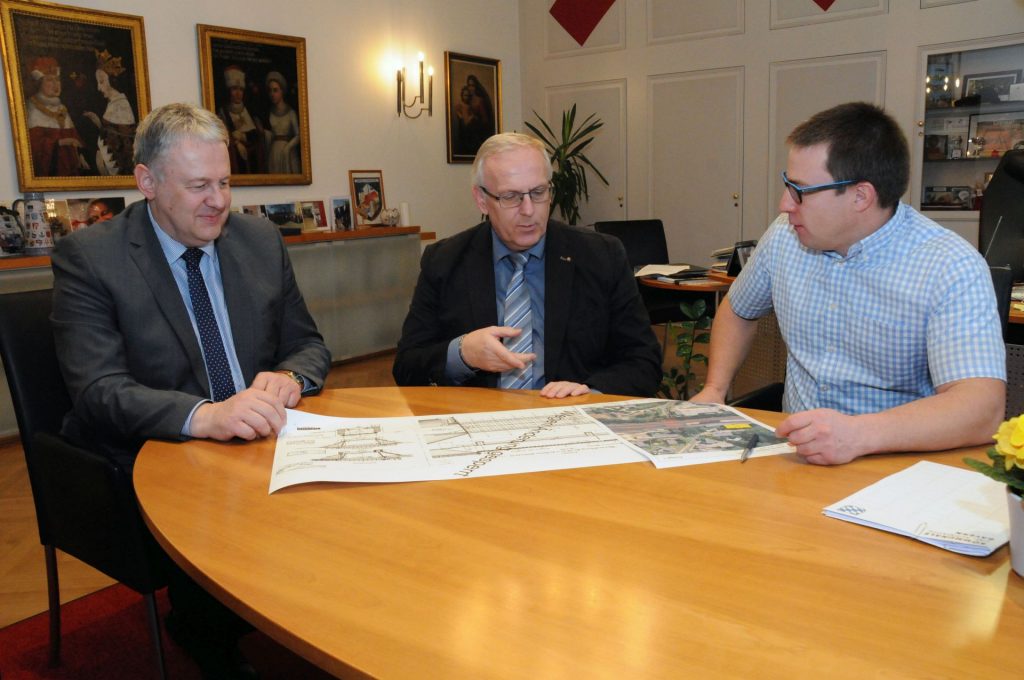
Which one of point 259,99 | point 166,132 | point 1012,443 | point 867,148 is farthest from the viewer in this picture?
point 259,99

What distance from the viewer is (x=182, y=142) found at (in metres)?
1.91

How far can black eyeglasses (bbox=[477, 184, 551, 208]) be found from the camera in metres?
2.12

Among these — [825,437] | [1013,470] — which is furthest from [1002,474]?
[825,437]

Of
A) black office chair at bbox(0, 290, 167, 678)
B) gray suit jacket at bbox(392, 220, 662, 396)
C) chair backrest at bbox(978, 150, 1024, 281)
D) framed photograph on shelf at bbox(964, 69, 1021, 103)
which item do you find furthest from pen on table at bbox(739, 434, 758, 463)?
framed photograph on shelf at bbox(964, 69, 1021, 103)

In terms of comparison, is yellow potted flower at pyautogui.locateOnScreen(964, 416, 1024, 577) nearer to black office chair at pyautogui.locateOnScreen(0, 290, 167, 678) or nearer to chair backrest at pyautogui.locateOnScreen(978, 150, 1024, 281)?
black office chair at pyautogui.locateOnScreen(0, 290, 167, 678)

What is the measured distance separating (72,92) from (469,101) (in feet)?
11.5

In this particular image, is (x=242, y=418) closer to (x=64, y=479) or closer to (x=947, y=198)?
(x=64, y=479)

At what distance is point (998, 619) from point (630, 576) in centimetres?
39

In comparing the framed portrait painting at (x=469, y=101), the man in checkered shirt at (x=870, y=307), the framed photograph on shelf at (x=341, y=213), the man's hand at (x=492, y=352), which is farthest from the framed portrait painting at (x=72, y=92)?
the man in checkered shirt at (x=870, y=307)

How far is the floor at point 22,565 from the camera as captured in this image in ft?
8.43

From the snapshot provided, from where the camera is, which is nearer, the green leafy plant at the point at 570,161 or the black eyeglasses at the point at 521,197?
the black eyeglasses at the point at 521,197

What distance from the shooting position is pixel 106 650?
2.27m

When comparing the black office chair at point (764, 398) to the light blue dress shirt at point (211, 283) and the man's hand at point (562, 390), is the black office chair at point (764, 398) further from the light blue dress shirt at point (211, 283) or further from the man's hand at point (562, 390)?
the light blue dress shirt at point (211, 283)

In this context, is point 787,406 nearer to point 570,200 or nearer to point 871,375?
point 871,375
